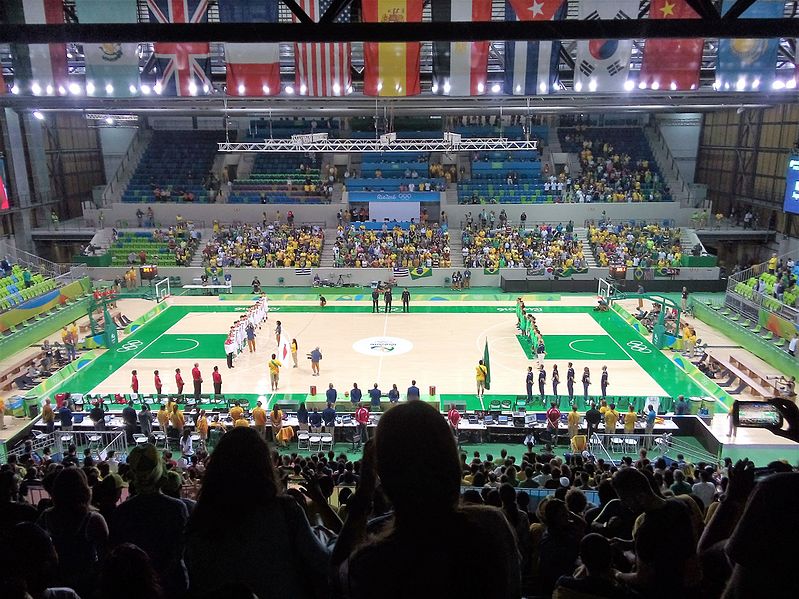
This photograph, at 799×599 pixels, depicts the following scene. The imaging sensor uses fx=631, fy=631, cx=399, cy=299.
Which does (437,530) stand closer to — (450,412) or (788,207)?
(450,412)

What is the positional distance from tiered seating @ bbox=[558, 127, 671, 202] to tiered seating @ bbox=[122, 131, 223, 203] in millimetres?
24746

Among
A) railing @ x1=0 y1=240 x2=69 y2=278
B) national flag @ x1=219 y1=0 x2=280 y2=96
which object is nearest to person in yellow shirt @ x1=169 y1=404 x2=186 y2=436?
national flag @ x1=219 y1=0 x2=280 y2=96

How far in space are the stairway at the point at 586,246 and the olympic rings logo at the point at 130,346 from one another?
23.1 m

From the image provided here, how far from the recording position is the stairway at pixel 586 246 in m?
35.0

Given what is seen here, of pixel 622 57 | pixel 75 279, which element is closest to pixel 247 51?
pixel 622 57

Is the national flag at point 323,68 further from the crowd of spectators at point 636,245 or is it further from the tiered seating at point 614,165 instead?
the tiered seating at point 614,165

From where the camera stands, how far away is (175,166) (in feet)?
145

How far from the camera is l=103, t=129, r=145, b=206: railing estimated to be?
41.7 m

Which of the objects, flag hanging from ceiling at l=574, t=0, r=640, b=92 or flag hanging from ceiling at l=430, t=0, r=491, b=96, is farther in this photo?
flag hanging from ceiling at l=430, t=0, r=491, b=96

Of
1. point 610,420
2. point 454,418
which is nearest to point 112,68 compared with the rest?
point 454,418

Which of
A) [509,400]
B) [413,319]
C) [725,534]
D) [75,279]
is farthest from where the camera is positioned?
[75,279]

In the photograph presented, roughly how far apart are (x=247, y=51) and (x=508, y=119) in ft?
89.8

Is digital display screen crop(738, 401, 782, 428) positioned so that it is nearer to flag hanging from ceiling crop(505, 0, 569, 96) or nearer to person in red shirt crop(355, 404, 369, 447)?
person in red shirt crop(355, 404, 369, 447)

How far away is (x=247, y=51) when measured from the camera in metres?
21.2
